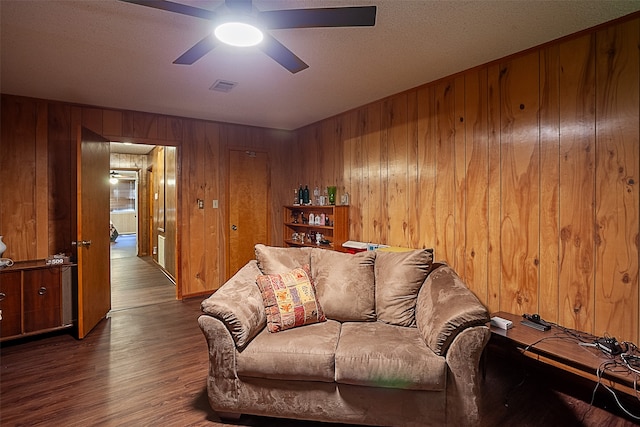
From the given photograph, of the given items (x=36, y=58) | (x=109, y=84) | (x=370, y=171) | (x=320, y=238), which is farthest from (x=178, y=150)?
(x=370, y=171)

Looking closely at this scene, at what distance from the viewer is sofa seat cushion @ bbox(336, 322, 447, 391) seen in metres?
1.70

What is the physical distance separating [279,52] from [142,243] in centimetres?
698

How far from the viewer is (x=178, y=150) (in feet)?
13.9

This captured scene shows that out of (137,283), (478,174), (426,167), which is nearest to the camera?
(478,174)

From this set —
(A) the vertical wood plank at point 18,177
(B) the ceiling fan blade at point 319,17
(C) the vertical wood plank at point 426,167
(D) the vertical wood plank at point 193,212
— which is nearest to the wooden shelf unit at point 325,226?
(C) the vertical wood plank at point 426,167

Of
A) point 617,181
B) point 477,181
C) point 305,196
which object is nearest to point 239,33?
point 477,181

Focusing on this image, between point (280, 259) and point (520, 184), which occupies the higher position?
point (520, 184)

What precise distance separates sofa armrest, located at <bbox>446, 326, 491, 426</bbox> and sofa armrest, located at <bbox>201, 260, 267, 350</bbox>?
3.63 feet

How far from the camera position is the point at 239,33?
1.78 meters

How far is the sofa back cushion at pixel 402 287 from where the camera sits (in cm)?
221

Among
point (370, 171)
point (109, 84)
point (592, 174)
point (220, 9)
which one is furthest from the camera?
point (370, 171)

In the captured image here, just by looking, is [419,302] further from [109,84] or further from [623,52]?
[109,84]

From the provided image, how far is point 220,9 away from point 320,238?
3.12 m

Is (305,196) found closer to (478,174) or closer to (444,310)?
(478,174)
